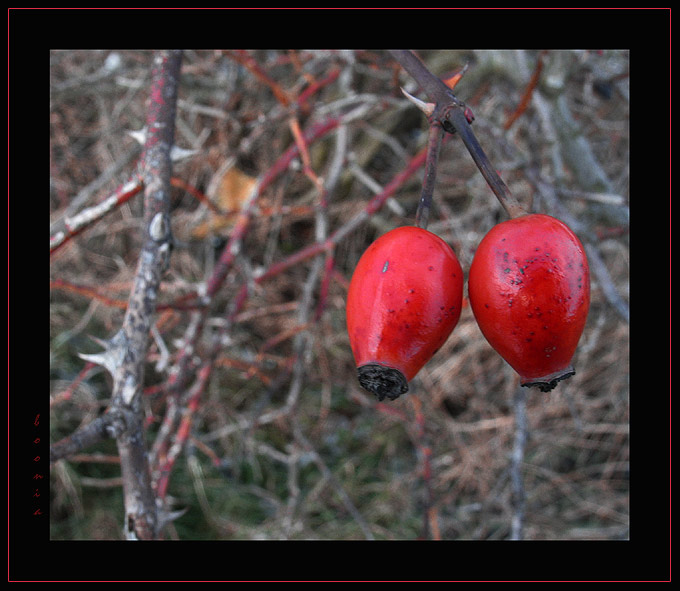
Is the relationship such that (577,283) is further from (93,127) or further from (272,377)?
(93,127)

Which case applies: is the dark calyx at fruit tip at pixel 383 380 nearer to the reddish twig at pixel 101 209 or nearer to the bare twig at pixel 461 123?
the bare twig at pixel 461 123


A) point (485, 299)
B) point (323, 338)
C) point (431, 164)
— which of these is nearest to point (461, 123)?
point (431, 164)

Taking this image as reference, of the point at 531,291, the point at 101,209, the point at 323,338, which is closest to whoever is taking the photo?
the point at 531,291

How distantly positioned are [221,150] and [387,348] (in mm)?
1942

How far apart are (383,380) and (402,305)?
0.09m

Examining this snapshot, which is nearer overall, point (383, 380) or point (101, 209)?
point (383, 380)

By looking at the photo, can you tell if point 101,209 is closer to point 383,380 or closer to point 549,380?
point 383,380

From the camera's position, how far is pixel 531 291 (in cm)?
57

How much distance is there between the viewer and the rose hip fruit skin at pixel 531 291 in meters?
0.57

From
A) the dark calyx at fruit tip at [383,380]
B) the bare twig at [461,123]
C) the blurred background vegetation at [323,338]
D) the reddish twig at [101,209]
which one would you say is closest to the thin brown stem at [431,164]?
the bare twig at [461,123]

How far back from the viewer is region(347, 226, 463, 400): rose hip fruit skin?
59 cm

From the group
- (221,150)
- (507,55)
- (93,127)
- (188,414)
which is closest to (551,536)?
(188,414)

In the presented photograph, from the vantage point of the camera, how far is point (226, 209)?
2.53 m

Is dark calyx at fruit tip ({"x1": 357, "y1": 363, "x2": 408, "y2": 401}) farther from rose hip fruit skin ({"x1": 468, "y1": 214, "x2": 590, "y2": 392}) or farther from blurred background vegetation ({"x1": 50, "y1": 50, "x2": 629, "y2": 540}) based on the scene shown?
blurred background vegetation ({"x1": 50, "y1": 50, "x2": 629, "y2": 540})
